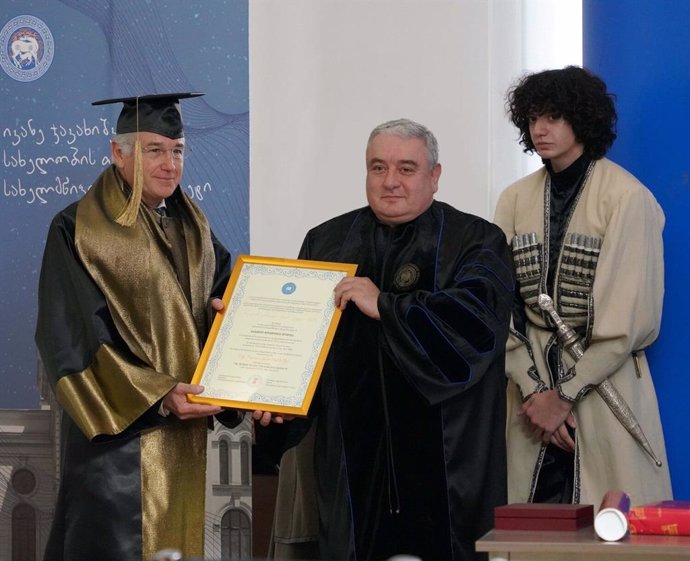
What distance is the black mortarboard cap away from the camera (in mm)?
4910

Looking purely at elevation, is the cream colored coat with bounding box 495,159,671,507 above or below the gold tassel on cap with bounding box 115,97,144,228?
below

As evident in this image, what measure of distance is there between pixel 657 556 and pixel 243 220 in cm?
378

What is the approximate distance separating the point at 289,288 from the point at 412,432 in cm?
69

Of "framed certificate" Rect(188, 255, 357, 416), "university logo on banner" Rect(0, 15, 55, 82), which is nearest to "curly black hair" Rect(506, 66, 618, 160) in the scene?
"framed certificate" Rect(188, 255, 357, 416)

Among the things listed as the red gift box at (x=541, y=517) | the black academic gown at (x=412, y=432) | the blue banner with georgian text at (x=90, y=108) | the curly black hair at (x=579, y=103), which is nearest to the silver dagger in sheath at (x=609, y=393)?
the black academic gown at (x=412, y=432)

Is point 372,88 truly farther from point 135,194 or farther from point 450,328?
point 450,328

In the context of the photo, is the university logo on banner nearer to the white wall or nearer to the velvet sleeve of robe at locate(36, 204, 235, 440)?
the white wall

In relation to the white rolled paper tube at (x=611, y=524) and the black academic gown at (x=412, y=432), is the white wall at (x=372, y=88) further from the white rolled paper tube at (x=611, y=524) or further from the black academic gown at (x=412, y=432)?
the white rolled paper tube at (x=611, y=524)

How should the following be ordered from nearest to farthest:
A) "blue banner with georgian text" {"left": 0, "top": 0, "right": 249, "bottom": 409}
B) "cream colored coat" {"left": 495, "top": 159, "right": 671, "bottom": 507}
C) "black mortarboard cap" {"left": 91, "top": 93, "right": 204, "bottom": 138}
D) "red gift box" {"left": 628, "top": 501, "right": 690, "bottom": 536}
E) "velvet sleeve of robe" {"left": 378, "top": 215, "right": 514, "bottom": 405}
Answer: "red gift box" {"left": 628, "top": 501, "right": 690, "bottom": 536} → "velvet sleeve of robe" {"left": 378, "top": 215, "right": 514, "bottom": 405} → "cream colored coat" {"left": 495, "top": 159, "right": 671, "bottom": 507} → "black mortarboard cap" {"left": 91, "top": 93, "right": 204, "bottom": 138} → "blue banner with georgian text" {"left": 0, "top": 0, "right": 249, "bottom": 409}

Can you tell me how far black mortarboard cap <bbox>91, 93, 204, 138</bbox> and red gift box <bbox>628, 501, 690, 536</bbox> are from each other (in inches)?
96.0

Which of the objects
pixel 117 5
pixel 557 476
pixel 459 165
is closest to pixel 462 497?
pixel 557 476

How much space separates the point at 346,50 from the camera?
673 centimetres

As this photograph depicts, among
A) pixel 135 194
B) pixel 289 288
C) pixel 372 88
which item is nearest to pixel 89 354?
pixel 135 194

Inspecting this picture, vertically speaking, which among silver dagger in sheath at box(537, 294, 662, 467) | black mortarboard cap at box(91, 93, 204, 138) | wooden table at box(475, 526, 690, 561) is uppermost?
black mortarboard cap at box(91, 93, 204, 138)
